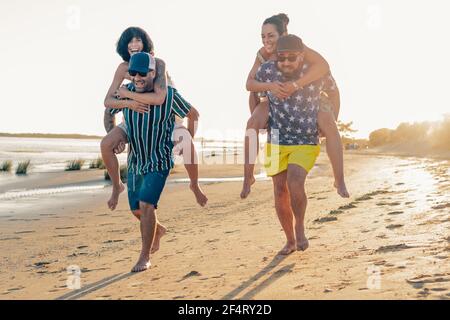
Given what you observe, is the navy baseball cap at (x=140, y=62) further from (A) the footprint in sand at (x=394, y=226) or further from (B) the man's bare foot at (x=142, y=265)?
(A) the footprint in sand at (x=394, y=226)

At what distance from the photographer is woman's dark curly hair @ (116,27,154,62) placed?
5.96 metres

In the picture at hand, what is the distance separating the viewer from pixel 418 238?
633cm

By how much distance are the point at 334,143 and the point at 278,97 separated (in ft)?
2.80

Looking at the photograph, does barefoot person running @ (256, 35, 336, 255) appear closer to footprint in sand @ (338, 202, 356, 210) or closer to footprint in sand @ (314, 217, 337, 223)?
footprint in sand @ (314, 217, 337, 223)

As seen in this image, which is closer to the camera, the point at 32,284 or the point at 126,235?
the point at 32,284

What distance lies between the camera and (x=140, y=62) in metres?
5.48

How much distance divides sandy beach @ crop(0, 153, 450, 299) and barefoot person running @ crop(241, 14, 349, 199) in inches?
34.4

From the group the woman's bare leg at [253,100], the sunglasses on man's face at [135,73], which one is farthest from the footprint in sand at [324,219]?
the sunglasses on man's face at [135,73]

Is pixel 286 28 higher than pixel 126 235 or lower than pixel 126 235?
higher

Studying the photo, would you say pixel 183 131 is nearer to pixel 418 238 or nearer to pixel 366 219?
pixel 418 238

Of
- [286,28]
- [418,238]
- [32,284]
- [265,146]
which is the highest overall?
[286,28]

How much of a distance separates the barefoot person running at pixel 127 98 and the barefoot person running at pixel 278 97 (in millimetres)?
608

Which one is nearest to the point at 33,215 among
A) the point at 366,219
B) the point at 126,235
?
the point at 126,235

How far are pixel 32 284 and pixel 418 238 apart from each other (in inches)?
155
